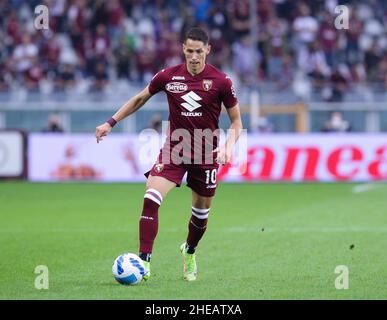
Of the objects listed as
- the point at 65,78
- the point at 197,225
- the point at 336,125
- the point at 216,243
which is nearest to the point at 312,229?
the point at 216,243

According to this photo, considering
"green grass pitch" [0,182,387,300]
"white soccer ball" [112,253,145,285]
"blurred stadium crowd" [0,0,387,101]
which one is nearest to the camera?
"green grass pitch" [0,182,387,300]

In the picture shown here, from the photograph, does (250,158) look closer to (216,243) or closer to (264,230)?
(264,230)

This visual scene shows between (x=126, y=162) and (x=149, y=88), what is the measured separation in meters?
15.4

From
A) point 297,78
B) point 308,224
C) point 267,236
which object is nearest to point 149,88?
point 267,236

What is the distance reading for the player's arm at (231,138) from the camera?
9500 mm

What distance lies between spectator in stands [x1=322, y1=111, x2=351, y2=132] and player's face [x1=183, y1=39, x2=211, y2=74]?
58.5 ft

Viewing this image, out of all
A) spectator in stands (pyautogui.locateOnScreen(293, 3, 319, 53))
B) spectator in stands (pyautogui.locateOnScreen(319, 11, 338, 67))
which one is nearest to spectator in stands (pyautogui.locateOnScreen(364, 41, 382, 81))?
spectator in stands (pyautogui.locateOnScreen(319, 11, 338, 67))

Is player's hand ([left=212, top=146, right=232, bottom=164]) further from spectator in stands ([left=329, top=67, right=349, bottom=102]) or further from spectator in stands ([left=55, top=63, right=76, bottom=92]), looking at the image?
spectator in stands ([left=55, top=63, right=76, bottom=92])

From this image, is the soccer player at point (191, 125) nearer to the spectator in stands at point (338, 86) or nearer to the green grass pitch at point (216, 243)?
the green grass pitch at point (216, 243)

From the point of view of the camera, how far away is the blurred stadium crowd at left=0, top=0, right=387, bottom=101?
29.2 m

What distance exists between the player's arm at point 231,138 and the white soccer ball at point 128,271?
4.02ft

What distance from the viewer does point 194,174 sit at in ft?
32.8

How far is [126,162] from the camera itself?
25406 mm
